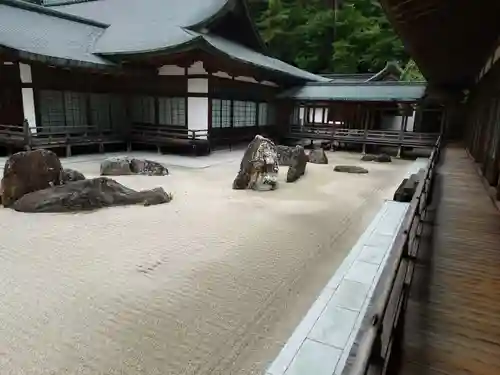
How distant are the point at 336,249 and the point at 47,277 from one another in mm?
Result: 3728

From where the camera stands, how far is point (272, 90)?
19.0m

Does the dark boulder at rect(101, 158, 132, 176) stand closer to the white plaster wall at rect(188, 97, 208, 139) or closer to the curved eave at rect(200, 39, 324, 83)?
the white plaster wall at rect(188, 97, 208, 139)

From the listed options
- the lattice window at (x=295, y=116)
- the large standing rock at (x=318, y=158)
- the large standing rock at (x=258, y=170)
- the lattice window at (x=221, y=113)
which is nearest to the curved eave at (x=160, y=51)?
the lattice window at (x=221, y=113)

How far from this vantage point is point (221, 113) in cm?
1513

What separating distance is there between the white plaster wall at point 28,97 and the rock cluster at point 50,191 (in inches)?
219

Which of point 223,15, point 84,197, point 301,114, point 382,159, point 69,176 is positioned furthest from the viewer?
point 301,114

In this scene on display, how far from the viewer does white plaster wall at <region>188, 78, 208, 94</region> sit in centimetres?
1381

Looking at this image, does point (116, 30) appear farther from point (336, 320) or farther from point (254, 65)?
point (336, 320)

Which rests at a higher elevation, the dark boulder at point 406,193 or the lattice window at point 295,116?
the lattice window at point 295,116

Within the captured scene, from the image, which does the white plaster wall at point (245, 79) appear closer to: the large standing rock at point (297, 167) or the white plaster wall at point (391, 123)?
the large standing rock at point (297, 167)

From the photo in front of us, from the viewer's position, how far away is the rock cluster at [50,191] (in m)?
6.52

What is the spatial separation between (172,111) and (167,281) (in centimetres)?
1154

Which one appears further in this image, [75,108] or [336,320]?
[75,108]

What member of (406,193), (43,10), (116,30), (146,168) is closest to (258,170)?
(406,193)
